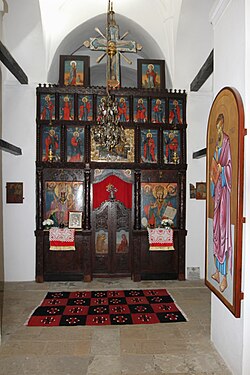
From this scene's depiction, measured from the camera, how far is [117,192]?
6852 mm

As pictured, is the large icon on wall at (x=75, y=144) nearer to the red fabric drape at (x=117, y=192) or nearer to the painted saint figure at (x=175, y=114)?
the red fabric drape at (x=117, y=192)

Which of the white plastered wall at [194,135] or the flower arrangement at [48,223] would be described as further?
the white plastered wall at [194,135]

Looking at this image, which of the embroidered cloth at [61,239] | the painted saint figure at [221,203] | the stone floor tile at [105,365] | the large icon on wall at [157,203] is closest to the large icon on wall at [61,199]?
the embroidered cloth at [61,239]

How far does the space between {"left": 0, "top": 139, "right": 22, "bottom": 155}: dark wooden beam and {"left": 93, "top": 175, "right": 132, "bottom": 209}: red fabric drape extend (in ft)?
5.29

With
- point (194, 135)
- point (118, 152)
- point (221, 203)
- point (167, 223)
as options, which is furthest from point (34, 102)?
point (221, 203)

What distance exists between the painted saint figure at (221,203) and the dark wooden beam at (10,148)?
11.2ft

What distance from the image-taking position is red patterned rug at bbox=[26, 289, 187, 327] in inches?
184

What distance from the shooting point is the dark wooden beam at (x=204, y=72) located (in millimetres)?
5129

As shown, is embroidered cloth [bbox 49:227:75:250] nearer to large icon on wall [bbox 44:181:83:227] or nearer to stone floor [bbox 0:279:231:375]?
large icon on wall [bbox 44:181:83:227]

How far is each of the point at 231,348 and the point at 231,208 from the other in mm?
1392

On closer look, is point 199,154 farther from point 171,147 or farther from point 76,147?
point 76,147

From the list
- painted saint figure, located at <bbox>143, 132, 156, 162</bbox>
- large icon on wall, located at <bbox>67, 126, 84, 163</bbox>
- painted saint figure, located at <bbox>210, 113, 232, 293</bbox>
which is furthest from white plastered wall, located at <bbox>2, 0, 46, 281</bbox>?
painted saint figure, located at <bbox>210, 113, 232, 293</bbox>

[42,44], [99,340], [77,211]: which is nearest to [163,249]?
[77,211]

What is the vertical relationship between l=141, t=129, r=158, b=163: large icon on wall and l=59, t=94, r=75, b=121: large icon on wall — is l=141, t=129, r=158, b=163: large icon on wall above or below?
below
